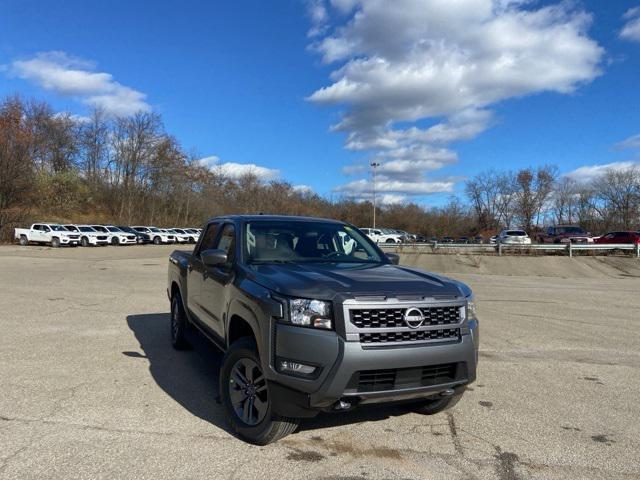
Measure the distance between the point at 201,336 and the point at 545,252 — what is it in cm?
2859

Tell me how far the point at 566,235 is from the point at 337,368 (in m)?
44.7

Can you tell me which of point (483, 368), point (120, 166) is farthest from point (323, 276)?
point (120, 166)

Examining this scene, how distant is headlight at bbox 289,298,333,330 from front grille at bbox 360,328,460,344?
27 cm

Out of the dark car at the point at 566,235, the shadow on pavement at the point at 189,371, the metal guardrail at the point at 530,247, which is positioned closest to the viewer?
the shadow on pavement at the point at 189,371

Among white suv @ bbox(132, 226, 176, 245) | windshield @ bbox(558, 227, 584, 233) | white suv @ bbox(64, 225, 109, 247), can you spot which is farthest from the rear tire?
white suv @ bbox(132, 226, 176, 245)

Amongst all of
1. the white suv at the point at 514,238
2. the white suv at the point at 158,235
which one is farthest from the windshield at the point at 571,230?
the white suv at the point at 158,235

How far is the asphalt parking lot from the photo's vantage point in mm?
3459

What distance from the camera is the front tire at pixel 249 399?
3668mm

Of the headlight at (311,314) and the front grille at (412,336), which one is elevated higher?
the headlight at (311,314)

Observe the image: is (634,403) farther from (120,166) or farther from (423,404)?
(120,166)

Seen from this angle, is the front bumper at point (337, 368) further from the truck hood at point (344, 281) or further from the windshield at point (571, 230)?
the windshield at point (571, 230)

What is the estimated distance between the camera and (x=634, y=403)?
193 inches

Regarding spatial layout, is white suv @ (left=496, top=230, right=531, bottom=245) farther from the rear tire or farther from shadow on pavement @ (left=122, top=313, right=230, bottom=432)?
the rear tire

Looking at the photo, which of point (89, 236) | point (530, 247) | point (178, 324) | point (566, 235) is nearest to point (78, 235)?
point (89, 236)
